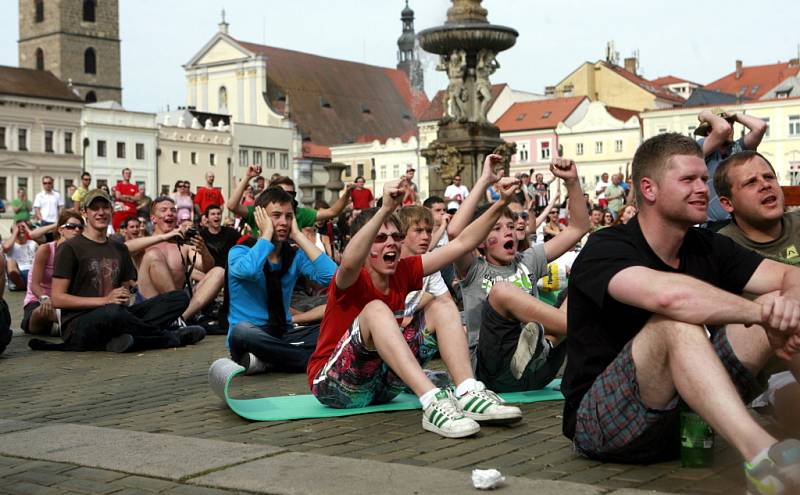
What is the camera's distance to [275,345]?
874 cm

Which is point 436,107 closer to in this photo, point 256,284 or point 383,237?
point 256,284

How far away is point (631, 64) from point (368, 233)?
105 m

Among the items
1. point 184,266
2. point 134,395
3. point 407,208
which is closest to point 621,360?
point 407,208

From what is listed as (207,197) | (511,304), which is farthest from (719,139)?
(207,197)

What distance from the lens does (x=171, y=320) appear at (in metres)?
11.2

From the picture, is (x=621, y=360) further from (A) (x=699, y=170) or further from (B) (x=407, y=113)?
(B) (x=407, y=113)

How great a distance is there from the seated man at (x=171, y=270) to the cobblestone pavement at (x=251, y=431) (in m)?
2.65

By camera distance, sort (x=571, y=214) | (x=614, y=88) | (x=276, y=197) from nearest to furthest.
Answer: (x=571, y=214) < (x=276, y=197) < (x=614, y=88)

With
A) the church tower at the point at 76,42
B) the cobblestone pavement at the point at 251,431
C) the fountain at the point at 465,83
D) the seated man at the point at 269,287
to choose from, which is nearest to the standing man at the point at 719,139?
the cobblestone pavement at the point at 251,431

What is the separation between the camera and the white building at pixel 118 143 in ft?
302

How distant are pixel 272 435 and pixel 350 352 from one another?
2.06ft

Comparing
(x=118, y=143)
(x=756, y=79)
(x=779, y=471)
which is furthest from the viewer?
(x=756, y=79)

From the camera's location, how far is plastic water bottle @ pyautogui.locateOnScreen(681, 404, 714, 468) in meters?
4.57

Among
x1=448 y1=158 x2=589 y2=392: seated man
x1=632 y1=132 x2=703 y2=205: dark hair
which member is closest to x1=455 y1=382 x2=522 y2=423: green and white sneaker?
x1=448 y1=158 x2=589 y2=392: seated man
